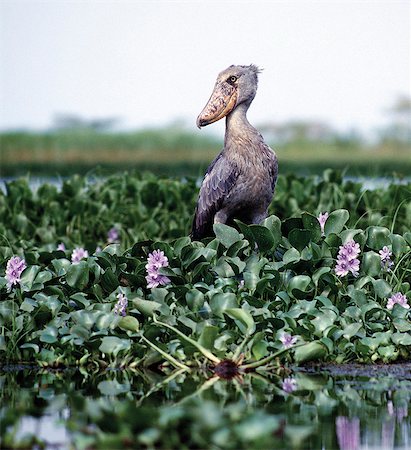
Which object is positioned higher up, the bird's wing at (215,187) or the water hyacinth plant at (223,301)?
the bird's wing at (215,187)

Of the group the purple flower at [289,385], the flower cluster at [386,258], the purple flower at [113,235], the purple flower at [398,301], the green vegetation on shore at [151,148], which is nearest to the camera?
the purple flower at [289,385]

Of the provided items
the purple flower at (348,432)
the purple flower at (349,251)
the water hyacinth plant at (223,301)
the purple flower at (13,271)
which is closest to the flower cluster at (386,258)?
the water hyacinth plant at (223,301)

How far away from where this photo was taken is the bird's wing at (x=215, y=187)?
7.32m

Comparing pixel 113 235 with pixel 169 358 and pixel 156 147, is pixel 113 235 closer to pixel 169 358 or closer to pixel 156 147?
pixel 169 358

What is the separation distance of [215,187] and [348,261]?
1048mm

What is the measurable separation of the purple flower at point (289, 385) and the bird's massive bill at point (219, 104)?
80.7 inches

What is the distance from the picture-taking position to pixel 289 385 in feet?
19.0

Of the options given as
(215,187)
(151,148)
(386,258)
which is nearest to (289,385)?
(386,258)

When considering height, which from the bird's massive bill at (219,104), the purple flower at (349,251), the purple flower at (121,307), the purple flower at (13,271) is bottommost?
the purple flower at (121,307)

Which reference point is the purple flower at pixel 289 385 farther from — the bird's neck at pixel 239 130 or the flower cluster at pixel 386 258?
the bird's neck at pixel 239 130

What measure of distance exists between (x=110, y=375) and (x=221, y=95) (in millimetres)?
2152

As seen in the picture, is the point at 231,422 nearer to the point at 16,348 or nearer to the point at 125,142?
the point at 16,348

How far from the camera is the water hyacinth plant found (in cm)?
618

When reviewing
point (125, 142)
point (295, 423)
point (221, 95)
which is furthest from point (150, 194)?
point (125, 142)
